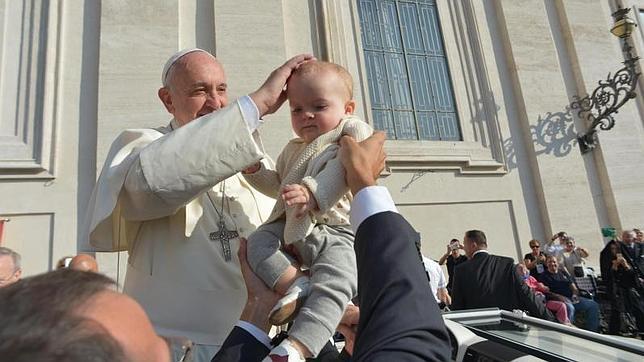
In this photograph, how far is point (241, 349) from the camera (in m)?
1.15

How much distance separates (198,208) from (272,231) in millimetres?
302

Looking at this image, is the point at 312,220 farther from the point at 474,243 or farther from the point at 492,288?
the point at 474,243

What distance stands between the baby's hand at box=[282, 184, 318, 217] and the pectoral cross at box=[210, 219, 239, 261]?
31 cm

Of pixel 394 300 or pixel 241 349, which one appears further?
pixel 241 349

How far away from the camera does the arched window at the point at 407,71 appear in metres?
8.88

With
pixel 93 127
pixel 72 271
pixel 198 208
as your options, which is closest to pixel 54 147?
pixel 93 127

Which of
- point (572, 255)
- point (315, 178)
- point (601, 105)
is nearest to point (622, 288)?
point (572, 255)

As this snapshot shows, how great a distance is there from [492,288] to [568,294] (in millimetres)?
3141

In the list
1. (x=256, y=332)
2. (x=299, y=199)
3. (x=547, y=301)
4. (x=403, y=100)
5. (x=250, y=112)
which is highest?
(x=403, y=100)

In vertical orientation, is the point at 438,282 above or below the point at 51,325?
below

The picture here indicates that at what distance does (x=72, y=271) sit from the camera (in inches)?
25.7

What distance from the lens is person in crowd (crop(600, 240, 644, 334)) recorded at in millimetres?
6867

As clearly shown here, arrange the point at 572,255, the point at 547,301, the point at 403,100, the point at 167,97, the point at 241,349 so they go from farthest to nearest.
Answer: the point at 403,100 → the point at 572,255 → the point at 547,301 → the point at 167,97 → the point at 241,349

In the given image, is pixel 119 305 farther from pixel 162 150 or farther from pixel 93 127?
pixel 93 127
